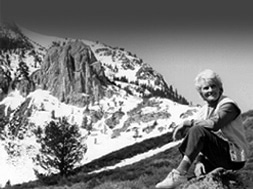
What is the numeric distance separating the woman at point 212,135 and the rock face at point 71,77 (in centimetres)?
17641

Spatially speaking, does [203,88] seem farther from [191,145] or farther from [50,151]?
[50,151]

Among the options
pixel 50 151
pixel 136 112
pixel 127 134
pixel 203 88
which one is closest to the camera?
pixel 203 88

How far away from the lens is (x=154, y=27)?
11977 millimetres

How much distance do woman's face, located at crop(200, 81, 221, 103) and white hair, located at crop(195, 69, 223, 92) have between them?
0.10 feet

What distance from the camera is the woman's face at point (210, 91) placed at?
425 cm

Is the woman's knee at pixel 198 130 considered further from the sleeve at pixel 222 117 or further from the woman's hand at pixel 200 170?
the woman's hand at pixel 200 170

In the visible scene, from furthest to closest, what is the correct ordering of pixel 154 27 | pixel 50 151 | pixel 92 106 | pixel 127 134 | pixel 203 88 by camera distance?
pixel 92 106 → pixel 127 134 → pixel 50 151 → pixel 154 27 → pixel 203 88

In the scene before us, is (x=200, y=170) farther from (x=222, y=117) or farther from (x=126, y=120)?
(x=126, y=120)

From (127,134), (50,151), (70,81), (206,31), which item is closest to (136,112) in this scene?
(127,134)

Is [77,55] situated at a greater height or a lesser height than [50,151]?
greater

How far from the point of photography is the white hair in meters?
4.21

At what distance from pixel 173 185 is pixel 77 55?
19490 centimetres

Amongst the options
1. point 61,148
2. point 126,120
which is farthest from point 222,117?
point 126,120

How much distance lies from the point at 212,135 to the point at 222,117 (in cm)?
23
